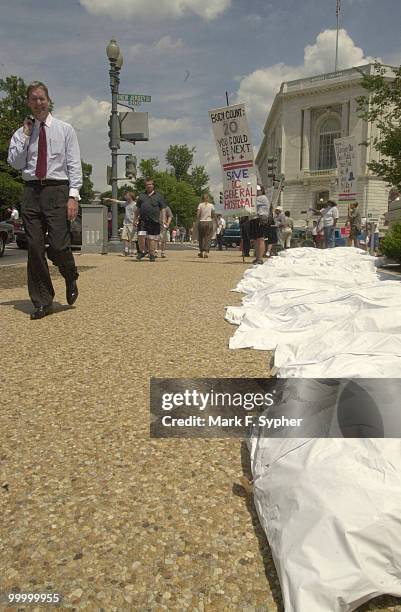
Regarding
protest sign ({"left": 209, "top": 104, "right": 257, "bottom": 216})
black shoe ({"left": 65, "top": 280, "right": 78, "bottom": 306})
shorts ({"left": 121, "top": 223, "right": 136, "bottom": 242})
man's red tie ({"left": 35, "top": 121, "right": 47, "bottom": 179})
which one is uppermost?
protest sign ({"left": 209, "top": 104, "right": 257, "bottom": 216})

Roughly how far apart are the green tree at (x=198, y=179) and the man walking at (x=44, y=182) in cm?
6763

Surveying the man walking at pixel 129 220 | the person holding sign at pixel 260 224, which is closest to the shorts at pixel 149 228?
the person holding sign at pixel 260 224

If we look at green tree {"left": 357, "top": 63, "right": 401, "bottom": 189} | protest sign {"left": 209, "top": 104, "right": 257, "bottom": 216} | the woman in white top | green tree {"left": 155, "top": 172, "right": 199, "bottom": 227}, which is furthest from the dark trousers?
green tree {"left": 155, "top": 172, "right": 199, "bottom": 227}

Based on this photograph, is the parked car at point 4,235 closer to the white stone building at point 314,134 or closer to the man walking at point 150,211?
the man walking at point 150,211

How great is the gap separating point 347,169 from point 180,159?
186 feet

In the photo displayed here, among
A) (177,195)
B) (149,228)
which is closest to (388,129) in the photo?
(149,228)

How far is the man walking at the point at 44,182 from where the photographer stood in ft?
15.0

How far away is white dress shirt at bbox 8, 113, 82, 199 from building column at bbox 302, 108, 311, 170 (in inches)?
2158

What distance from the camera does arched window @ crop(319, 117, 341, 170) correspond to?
55969mm

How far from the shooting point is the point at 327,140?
56.7 meters

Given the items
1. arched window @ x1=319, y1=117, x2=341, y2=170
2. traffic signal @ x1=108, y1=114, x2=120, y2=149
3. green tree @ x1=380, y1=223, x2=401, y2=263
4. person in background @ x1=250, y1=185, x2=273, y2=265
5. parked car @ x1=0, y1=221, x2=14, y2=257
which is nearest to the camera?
green tree @ x1=380, y1=223, x2=401, y2=263

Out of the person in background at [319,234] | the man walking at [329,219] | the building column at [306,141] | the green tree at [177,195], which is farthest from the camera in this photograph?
the green tree at [177,195]

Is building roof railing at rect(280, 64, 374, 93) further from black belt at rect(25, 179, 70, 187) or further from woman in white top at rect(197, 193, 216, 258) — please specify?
black belt at rect(25, 179, 70, 187)

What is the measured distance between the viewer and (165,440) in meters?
2.22
